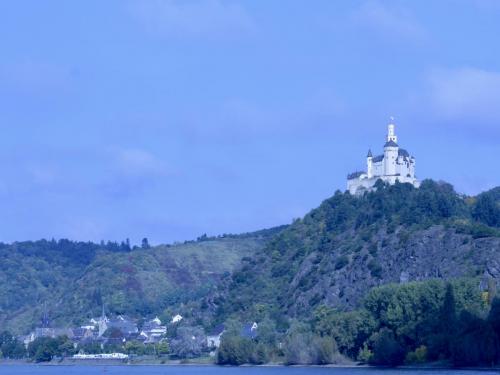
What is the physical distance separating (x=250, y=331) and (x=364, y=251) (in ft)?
62.2

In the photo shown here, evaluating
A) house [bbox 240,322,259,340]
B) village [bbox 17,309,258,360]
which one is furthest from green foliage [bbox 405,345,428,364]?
village [bbox 17,309,258,360]

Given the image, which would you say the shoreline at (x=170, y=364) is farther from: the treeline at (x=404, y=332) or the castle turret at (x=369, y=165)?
the castle turret at (x=369, y=165)

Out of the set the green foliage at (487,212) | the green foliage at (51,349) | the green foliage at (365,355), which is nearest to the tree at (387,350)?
the green foliage at (365,355)

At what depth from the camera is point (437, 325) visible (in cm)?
10806

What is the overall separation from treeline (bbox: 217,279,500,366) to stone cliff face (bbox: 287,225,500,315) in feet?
48.6

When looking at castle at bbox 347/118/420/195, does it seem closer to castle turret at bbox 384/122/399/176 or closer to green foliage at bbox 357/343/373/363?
castle turret at bbox 384/122/399/176

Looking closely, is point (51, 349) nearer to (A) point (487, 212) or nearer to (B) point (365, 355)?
(A) point (487, 212)

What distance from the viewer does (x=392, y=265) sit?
5960 inches

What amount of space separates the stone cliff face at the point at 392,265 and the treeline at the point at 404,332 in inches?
583

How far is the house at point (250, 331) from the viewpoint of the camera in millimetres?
148375

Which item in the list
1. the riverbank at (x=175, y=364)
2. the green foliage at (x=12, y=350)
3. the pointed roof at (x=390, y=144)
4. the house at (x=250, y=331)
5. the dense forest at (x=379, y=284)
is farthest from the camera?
the green foliage at (x=12, y=350)

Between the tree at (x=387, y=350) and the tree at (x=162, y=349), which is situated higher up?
the tree at (x=162, y=349)

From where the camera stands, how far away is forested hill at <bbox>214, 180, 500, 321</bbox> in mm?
144250

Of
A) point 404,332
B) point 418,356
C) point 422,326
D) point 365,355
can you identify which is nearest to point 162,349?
point 365,355
